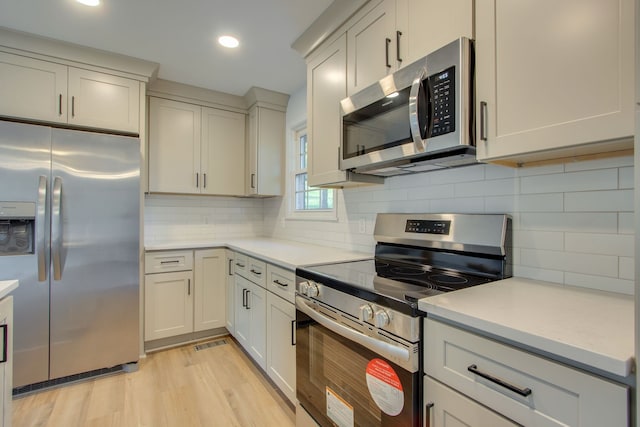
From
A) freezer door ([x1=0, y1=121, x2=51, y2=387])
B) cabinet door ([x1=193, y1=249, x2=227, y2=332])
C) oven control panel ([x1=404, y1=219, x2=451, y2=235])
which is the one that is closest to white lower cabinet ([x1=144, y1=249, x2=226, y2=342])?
cabinet door ([x1=193, y1=249, x2=227, y2=332])

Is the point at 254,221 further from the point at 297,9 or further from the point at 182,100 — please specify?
A: the point at 297,9

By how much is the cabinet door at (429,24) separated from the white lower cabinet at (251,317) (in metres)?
1.65

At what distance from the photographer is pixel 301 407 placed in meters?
1.65

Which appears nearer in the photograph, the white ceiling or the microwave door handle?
the microwave door handle

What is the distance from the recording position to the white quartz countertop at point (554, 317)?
0.65 m

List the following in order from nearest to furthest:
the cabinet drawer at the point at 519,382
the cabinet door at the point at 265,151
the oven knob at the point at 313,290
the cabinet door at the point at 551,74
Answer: the cabinet drawer at the point at 519,382
the cabinet door at the point at 551,74
the oven knob at the point at 313,290
the cabinet door at the point at 265,151

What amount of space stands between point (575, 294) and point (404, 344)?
61 centimetres

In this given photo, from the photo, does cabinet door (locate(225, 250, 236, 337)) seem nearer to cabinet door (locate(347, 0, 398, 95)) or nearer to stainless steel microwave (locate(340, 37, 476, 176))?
stainless steel microwave (locate(340, 37, 476, 176))

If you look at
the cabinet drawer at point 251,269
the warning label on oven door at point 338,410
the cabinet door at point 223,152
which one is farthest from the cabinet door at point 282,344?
the cabinet door at point 223,152

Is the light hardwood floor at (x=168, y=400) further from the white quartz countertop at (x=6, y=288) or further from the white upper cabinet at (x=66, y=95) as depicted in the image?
the white upper cabinet at (x=66, y=95)

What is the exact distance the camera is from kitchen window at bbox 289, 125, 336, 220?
2855mm

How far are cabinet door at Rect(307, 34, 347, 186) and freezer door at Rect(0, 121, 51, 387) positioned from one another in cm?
181

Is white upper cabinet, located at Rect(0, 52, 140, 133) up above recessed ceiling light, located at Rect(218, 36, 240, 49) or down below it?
below

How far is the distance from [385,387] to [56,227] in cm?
233
